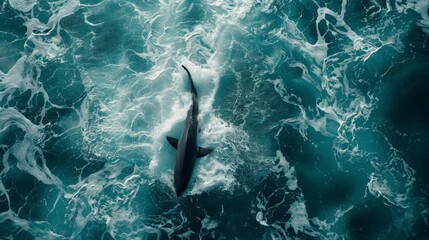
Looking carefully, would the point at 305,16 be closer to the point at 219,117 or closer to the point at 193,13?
the point at 193,13

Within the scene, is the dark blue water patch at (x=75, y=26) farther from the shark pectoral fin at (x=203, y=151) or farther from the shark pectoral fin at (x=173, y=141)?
the shark pectoral fin at (x=203, y=151)

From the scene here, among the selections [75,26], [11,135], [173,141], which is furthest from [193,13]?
[11,135]

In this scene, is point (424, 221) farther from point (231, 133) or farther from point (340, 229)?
point (231, 133)

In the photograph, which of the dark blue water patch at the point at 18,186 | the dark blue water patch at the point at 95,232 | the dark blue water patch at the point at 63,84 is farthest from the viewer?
the dark blue water patch at the point at 63,84

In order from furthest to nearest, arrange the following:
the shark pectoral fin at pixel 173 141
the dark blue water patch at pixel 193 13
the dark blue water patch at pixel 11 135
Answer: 1. the dark blue water patch at pixel 193 13
2. the dark blue water patch at pixel 11 135
3. the shark pectoral fin at pixel 173 141

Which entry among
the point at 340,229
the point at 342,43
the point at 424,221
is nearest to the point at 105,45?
the point at 342,43

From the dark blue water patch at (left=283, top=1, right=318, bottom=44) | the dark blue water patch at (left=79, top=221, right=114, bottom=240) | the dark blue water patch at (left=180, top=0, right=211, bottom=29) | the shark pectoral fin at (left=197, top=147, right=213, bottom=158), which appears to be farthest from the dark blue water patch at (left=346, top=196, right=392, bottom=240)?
the dark blue water patch at (left=180, top=0, right=211, bottom=29)

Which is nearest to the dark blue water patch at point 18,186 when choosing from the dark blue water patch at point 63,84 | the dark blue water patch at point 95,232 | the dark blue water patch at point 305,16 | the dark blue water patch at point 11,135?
the dark blue water patch at point 11,135

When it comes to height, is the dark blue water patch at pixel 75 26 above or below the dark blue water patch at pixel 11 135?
above
